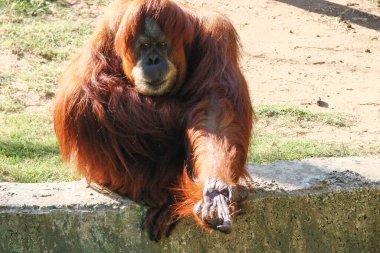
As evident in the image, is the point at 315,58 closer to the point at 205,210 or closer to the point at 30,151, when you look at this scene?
the point at 30,151

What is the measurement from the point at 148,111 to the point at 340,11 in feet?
17.8

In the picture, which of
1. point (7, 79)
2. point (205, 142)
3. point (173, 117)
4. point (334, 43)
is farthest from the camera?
point (334, 43)

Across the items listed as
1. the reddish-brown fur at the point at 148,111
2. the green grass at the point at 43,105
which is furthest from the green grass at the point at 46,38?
the reddish-brown fur at the point at 148,111

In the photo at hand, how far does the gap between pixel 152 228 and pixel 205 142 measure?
453 mm

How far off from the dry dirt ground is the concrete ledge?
1.86 meters

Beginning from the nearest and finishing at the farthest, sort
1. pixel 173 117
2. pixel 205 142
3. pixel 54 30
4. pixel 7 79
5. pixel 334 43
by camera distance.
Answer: pixel 205 142 < pixel 173 117 < pixel 7 79 < pixel 54 30 < pixel 334 43

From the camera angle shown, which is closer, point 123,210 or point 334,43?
point 123,210

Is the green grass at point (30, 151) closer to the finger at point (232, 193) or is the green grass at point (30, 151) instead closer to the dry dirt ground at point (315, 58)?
the dry dirt ground at point (315, 58)

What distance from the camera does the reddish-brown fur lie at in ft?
11.3

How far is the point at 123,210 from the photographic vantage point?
337 cm

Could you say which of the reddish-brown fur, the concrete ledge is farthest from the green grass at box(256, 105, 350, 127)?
the reddish-brown fur

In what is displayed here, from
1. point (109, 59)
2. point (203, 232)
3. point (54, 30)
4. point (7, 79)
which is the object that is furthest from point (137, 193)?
point (54, 30)

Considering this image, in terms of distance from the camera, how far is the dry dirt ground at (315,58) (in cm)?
614

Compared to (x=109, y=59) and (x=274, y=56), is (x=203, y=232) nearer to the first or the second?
(x=109, y=59)
